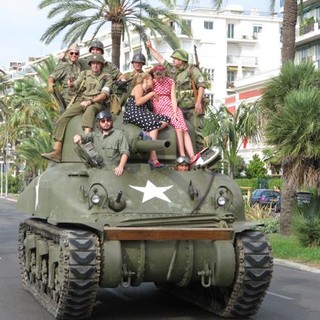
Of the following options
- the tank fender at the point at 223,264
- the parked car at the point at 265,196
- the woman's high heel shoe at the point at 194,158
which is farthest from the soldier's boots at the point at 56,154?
the parked car at the point at 265,196

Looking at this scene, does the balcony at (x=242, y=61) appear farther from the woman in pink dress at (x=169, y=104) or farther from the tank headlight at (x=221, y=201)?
the tank headlight at (x=221, y=201)

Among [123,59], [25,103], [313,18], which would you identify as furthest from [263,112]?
[123,59]

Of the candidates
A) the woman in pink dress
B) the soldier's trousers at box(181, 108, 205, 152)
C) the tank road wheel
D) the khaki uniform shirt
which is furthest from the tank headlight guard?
the khaki uniform shirt

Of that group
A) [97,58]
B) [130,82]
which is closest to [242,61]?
[130,82]

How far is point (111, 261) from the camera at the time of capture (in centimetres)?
920

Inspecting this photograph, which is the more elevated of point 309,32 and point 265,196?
point 309,32

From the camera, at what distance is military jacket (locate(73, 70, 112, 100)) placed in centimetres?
1162

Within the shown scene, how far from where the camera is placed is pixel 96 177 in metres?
10.0

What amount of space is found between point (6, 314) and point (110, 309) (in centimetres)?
135

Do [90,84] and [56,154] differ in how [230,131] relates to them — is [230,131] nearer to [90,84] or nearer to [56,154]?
[90,84]

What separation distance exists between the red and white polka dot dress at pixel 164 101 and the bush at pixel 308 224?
873 cm

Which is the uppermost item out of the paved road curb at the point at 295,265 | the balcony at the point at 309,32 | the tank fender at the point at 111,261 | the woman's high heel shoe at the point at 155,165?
the balcony at the point at 309,32

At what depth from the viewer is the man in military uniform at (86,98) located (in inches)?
446

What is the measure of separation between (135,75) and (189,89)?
0.83 meters
